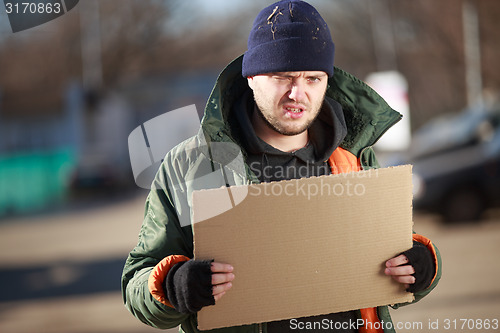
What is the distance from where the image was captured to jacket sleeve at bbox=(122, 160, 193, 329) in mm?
2094

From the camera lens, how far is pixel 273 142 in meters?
2.45

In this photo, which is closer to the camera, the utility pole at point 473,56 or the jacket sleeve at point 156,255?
the jacket sleeve at point 156,255

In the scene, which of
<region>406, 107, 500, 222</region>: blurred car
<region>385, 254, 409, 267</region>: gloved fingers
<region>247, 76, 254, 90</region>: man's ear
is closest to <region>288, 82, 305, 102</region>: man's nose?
<region>247, 76, 254, 90</region>: man's ear

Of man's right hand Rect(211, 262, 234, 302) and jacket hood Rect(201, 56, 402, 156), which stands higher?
jacket hood Rect(201, 56, 402, 156)

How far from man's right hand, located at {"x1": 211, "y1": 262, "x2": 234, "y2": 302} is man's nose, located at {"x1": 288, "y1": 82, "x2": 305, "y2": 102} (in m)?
0.70

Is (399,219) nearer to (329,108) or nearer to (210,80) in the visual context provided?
(329,108)

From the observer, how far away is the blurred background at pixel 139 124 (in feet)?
23.2

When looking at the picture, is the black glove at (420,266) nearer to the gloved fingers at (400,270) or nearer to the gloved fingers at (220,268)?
the gloved fingers at (400,270)

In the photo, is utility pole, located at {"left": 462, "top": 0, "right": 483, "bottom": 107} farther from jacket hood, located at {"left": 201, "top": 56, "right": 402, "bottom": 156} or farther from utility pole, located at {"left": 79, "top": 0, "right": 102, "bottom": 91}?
utility pole, located at {"left": 79, "top": 0, "right": 102, "bottom": 91}

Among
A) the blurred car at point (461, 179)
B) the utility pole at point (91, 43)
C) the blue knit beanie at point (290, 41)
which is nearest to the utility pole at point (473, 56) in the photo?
the blurred car at point (461, 179)

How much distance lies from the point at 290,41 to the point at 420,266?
0.96m

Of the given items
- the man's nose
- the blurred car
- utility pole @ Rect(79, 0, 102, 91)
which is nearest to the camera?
the man's nose

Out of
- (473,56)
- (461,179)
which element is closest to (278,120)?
(461,179)

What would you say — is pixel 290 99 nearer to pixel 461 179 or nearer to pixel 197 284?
pixel 197 284
